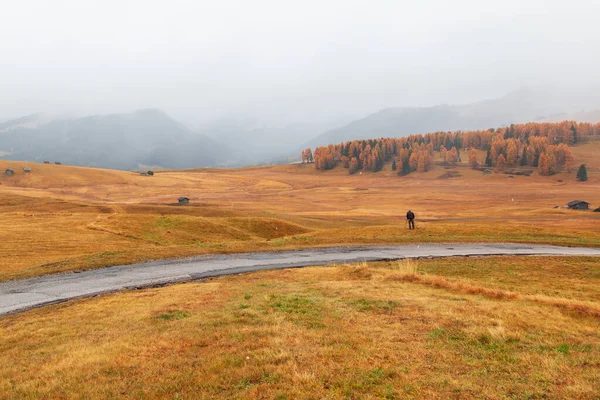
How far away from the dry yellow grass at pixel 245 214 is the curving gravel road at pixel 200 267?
7.64 ft

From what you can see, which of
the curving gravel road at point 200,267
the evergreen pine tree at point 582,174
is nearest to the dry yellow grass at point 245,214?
the curving gravel road at point 200,267

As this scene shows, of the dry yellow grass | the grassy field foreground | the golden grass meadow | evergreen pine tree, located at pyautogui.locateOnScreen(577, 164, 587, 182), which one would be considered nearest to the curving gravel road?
the golden grass meadow

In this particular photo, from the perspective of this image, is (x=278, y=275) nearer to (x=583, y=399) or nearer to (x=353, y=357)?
(x=353, y=357)

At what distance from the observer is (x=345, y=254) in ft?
105

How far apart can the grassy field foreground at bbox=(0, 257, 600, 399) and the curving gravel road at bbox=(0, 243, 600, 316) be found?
2.47 metres

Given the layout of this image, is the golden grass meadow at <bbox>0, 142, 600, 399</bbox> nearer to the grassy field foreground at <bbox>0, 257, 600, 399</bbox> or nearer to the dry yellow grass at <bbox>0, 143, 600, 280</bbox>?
the grassy field foreground at <bbox>0, 257, 600, 399</bbox>

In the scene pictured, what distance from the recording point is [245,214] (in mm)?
79812

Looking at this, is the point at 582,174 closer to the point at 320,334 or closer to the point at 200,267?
the point at 200,267

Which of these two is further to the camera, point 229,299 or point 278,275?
point 278,275

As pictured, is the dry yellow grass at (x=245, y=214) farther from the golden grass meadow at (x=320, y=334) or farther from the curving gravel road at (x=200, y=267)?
the golden grass meadow at (x=320, y=334)

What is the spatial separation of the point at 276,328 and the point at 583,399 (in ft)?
25.8

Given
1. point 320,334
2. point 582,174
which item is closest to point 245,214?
point 320,334

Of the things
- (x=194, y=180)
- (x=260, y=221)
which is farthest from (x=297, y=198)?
(x=260, y=221)

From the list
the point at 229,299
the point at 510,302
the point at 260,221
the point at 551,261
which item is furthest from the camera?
the point at 260,221
